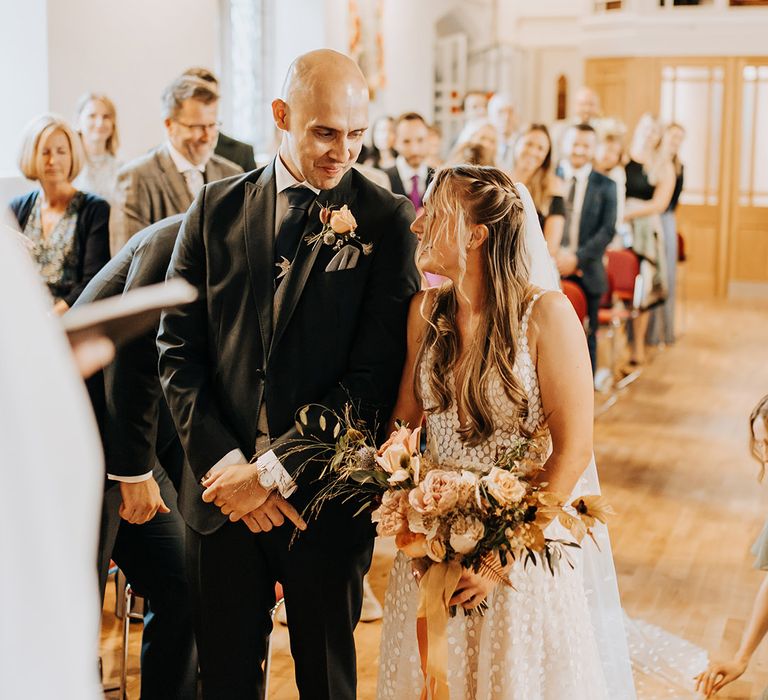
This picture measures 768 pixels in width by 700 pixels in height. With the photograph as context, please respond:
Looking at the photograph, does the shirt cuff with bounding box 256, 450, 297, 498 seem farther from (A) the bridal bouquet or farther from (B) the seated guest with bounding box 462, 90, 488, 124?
(B) the seated guest with bounding box 462, 90, 488, 124

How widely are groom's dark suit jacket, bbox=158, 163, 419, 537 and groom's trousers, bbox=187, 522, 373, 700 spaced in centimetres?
5

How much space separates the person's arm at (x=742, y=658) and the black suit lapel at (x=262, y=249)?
1.75 m

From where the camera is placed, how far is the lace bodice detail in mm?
2594

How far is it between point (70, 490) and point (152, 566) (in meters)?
2.62

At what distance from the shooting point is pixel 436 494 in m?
2.34

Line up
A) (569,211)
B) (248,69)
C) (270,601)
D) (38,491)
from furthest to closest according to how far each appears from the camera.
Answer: (248,69)
(569,211)
(270,601)
(38,491)

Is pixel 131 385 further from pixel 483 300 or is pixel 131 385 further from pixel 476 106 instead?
pixel 476 106

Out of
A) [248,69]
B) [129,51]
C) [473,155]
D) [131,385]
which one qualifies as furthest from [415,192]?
[131,385]

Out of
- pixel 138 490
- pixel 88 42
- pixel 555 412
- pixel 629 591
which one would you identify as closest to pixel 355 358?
pixel 555 412

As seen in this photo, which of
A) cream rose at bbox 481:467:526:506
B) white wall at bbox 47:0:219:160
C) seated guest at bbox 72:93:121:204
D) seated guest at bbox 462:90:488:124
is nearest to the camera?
cream rose at bbox 481:467:526:506

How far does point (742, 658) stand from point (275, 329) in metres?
1.87

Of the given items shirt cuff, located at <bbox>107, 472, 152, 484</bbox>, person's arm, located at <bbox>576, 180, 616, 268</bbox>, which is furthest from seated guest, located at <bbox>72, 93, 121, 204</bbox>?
shirt cuff, located at <bbox>107, 472, 152, 484</bbox>

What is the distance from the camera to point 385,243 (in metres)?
2.65

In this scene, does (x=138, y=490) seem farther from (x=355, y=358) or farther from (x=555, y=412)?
(x=555, y=412)
